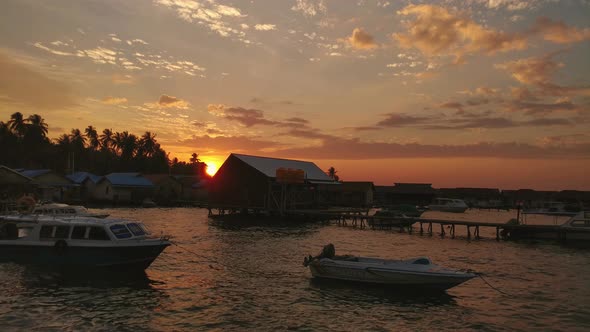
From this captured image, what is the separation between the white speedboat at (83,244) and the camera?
22469 mm

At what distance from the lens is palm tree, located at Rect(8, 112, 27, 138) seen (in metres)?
105

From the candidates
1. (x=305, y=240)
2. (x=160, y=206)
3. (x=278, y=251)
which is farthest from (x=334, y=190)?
(x=278, y=251)

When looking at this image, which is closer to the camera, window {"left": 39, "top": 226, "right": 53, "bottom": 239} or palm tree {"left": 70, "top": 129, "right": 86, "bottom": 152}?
window {"left": 39, "top": 226, "right": 53, "bottom": 239}

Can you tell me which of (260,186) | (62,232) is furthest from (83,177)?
(62,232)

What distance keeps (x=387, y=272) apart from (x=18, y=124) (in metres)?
113

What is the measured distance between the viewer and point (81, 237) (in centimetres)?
2295

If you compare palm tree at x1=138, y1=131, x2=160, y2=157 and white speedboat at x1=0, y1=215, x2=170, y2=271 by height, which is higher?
palm tree at x1=138, y1=131, x2=160, y2=157

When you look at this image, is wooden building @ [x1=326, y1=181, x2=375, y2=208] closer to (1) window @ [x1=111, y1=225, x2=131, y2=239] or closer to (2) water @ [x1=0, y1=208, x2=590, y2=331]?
(2) water @ [x1=0, y1=208, x2=590, y2=331]

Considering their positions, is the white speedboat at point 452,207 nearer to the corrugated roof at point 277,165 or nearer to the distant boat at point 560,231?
the corrugated roof at point 277,165

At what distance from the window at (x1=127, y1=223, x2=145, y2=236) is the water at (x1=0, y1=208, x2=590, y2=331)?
2385 mm

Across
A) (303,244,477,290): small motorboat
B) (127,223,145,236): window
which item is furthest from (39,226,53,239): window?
(303,244,477,290): small motorboat

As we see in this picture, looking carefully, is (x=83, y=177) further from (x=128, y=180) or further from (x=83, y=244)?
(x=83, y=244)

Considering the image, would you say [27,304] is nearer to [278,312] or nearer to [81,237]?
[81,237]

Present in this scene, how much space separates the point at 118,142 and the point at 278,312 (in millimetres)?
121070
